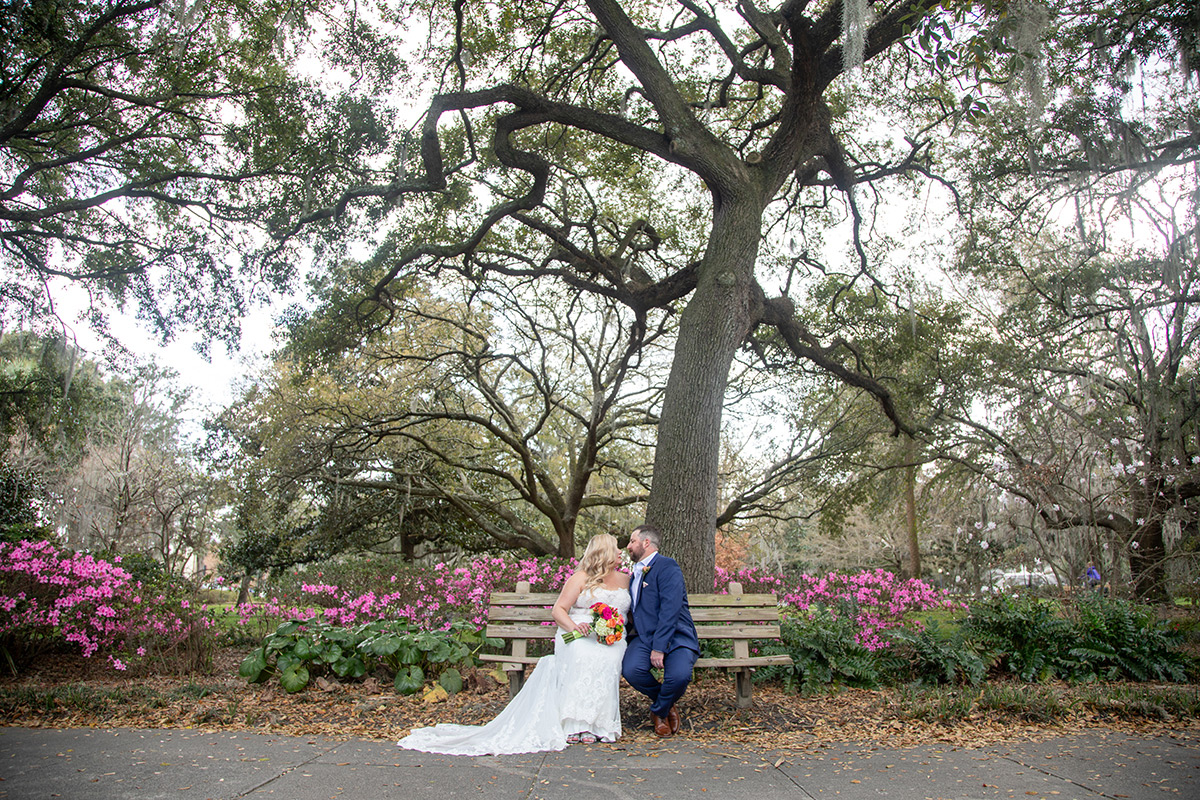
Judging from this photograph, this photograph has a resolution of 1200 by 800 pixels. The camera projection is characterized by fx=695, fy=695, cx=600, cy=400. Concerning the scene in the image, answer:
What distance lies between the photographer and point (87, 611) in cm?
667

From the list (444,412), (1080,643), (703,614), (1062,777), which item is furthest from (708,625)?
(444,412)

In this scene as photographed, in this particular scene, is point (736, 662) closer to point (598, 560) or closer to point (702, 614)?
point (702, 614)

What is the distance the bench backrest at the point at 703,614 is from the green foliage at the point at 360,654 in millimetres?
524

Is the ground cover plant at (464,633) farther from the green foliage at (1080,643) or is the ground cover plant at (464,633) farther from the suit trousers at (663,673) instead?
the suit trousers at (663,673)

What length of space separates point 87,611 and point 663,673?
227 inches

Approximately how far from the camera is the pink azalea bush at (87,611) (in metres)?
6.36

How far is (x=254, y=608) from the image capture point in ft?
21.9

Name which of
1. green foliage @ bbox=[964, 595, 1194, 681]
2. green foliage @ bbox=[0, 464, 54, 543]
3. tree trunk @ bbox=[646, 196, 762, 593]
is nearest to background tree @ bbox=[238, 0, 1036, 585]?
tree trunk @ bbox=[646, 196, 762, 593]

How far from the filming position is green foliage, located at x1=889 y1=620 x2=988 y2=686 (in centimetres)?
563

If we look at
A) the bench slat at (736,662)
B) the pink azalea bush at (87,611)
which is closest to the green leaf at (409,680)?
the bench slat at (736,662)

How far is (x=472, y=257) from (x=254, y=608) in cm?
535

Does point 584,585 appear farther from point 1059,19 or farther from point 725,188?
point 1059,19

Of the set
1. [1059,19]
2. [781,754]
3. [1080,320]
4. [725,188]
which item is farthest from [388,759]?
[1080,320]

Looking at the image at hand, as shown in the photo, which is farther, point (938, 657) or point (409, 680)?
point (938, 657)
